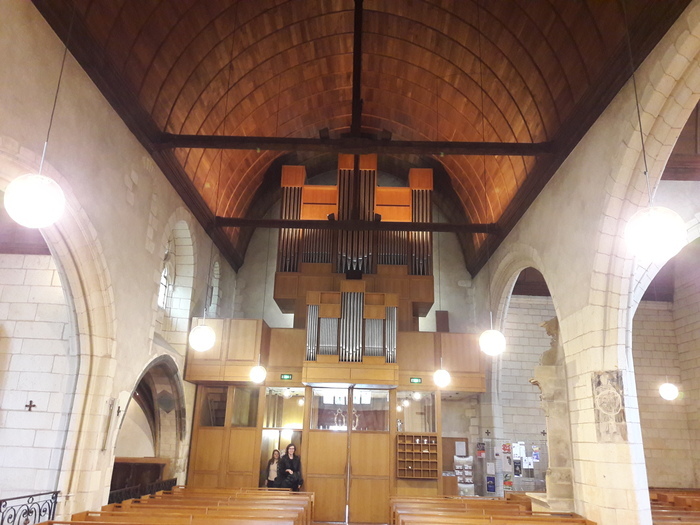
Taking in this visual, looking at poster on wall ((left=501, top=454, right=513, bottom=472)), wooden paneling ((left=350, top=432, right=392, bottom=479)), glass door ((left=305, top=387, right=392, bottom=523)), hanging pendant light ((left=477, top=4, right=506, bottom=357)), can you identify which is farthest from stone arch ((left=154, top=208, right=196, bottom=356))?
poster on wall ((left=501, top=454, right=513, bottom=472))

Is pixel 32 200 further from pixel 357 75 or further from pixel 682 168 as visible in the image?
pixel 682 168

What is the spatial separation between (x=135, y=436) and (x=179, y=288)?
3794 millimetres

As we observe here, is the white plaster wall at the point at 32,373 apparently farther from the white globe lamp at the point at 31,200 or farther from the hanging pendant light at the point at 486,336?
the hanging pendant light at the point at 486,336

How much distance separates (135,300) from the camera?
7.98 metres

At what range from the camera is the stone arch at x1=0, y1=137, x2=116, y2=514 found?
641cm

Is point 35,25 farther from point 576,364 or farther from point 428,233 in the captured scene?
point 428,233

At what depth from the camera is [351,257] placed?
12312mm

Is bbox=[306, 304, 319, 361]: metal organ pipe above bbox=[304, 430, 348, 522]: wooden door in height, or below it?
above

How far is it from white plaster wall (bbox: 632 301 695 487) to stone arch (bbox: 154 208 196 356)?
10338 mm

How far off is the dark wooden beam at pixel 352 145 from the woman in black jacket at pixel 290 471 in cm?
568

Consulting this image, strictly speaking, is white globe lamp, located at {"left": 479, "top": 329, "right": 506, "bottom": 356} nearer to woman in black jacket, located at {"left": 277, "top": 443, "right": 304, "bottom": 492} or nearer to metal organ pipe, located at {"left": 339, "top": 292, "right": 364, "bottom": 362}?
metal organ pipe, located at {"left": 339, "top": 292, "right": 364, "bottom": 362}

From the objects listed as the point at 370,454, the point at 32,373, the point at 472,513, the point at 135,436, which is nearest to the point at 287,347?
the point at 370,454

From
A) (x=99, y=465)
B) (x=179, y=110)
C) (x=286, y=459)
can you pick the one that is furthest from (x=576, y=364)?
(x=179, y=110)

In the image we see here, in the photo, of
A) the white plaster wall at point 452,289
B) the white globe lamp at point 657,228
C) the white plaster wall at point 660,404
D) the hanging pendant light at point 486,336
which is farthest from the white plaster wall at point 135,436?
the white plaster wall at point 660,404
